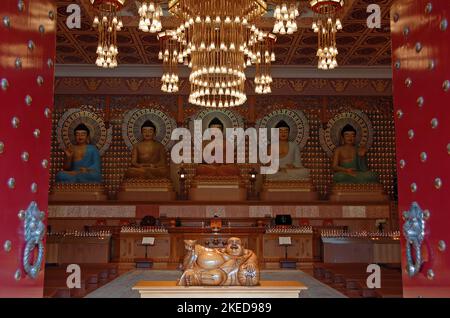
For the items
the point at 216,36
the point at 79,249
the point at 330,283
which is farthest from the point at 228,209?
the point at 216,36

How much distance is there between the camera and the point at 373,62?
43.9 feet

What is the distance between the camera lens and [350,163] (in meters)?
13.7

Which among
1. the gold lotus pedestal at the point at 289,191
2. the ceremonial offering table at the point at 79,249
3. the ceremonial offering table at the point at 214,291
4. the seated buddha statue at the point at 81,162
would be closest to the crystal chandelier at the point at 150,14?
the ceremonial offering table at the point at 214,291

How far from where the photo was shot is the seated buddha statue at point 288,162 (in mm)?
13516

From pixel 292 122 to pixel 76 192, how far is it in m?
6.06

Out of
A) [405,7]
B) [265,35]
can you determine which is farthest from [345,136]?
[405,7]

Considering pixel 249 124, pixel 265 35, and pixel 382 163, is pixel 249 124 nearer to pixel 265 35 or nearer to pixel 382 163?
pixel 382 163

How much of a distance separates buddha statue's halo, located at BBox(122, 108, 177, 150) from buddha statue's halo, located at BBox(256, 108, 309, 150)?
2472 mm

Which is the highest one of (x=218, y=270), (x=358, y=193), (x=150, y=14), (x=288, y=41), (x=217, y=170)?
(x=288, y=41)

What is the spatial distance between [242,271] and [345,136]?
10128mm

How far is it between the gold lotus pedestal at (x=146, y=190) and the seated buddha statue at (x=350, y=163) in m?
4.42

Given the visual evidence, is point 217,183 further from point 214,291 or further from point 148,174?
point 214,291

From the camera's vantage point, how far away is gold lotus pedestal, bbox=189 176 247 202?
43.1 feet
